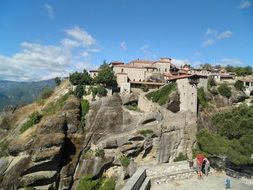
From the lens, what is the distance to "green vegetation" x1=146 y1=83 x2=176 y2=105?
54.3m

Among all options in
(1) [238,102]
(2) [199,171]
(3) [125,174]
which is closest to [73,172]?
(3) [125,174]

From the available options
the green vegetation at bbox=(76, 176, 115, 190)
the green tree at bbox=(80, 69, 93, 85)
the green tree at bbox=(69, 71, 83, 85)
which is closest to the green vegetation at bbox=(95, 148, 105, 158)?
the green vegetation at bbox=(76, 176, 115, 190)

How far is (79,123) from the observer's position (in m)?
54.0

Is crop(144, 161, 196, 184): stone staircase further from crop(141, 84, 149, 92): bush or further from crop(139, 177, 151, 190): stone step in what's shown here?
crop(141, 84, 149, 92): bush

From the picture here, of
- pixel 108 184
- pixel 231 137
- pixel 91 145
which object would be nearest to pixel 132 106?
pixel 91 145

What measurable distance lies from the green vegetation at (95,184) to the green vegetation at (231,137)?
14.3 m

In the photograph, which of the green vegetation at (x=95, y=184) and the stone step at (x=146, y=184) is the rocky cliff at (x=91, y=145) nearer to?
the green vegetation at (x=95, y=184)

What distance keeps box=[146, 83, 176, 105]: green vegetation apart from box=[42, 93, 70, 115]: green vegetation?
14647 mm

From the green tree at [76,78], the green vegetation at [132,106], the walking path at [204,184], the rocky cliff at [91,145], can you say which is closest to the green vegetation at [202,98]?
the rocky cliff at [91,145]

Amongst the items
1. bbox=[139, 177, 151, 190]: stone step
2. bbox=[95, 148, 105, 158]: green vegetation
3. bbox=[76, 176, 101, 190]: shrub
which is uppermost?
bbox=[139, 177, 151, 190]: stone step

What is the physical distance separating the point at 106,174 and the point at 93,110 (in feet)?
36.7

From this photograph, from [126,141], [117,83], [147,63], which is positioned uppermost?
[147,63]

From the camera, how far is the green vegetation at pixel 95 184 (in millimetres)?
47312

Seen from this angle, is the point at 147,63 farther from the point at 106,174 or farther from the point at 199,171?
the point at 199,171
